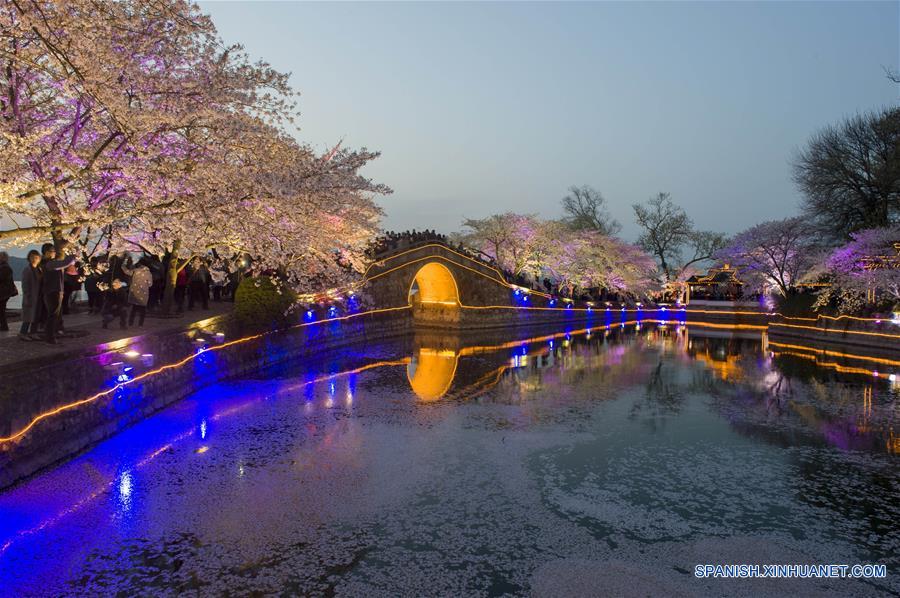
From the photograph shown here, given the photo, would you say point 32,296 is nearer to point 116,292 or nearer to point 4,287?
point 4,287

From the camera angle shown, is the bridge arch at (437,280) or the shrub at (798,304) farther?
the shrub at (798,304)

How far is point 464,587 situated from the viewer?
5.14 metres

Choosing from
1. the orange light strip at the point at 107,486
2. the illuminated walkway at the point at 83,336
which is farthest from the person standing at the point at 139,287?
the orange light strip at the point at 107,486

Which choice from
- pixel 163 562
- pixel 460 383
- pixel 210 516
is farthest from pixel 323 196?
pixel 163 562

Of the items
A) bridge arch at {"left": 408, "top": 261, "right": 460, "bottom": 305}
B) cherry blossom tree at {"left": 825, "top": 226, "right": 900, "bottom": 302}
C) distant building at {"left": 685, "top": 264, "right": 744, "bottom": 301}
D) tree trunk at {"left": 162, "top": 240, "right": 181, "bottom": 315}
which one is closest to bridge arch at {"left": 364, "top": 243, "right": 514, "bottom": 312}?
bridge arch at {"left": 408, "top": 261, "right": 460, "bottom": 305}

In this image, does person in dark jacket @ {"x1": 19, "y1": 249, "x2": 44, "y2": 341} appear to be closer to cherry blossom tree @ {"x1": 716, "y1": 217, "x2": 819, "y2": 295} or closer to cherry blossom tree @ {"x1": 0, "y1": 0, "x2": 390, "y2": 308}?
cherry blossom tree @ {"x1": 0, "y1": 0, "x2": 390, "y2": 308}

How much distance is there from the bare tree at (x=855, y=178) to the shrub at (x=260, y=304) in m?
30.9

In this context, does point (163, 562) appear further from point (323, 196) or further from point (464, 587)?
point (323, 196)

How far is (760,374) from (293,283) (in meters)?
15.5

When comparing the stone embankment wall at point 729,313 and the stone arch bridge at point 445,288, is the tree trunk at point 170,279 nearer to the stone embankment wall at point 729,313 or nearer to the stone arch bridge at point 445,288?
the stone arch bridge at point 445,288

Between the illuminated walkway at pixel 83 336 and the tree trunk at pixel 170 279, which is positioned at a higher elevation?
the tree trunk at pixel 170 279

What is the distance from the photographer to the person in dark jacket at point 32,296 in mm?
11234

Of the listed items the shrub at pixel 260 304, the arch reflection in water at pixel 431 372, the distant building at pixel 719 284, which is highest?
the distant building at pixel 719 284

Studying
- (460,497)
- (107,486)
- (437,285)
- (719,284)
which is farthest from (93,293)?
(719,284)
